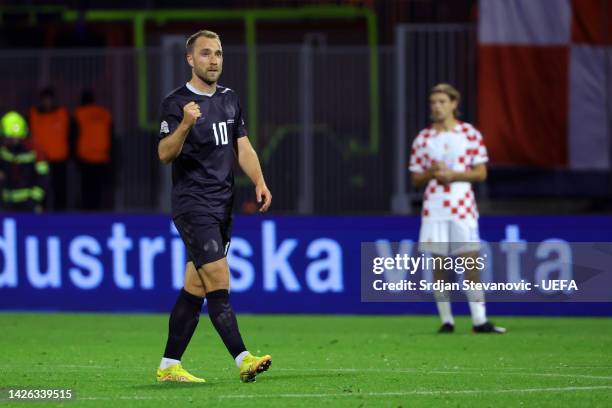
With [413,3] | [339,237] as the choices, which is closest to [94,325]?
[339,237]

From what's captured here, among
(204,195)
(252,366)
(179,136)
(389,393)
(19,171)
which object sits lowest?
(389,393)

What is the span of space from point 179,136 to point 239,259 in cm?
713

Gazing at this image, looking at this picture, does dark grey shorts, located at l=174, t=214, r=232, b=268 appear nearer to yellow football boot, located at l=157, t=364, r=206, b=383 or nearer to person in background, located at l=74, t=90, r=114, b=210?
yellow football boot, located at l=157, t=364, r=206, b=383

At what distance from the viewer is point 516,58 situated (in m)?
20.0

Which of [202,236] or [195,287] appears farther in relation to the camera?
[195,287]

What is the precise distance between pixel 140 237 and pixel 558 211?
542cm

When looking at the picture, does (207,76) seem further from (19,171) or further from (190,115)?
(19,171)

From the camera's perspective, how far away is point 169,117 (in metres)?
9.89

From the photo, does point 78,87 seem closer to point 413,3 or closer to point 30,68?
point 30,68

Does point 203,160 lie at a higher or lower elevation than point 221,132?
lower

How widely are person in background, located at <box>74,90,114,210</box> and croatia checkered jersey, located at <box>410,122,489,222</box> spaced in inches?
316

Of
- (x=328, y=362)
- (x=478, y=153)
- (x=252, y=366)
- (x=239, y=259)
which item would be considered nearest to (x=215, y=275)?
(x=252, y=366)

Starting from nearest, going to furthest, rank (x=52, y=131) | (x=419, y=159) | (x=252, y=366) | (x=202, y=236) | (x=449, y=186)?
(x=252, y=366), (x=202, y=236), (x=449, y=186), (x=419, y=159), (x=52, y=131)

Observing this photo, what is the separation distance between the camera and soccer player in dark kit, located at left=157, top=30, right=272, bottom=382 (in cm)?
992
